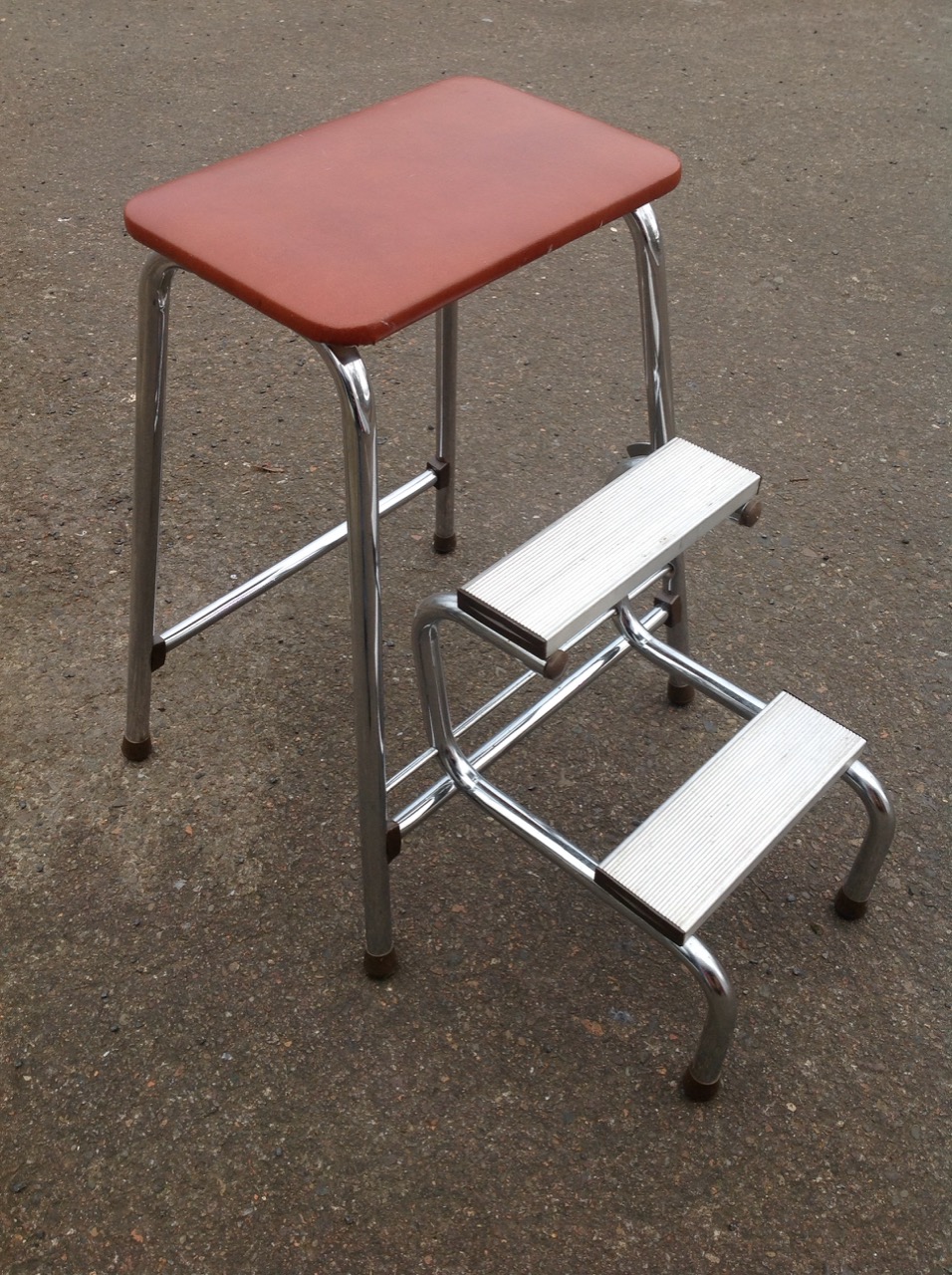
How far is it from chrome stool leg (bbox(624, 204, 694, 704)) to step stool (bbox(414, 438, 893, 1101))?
53mm

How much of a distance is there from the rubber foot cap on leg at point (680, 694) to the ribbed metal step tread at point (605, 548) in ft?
1.52

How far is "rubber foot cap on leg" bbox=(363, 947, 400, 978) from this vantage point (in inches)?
63.3

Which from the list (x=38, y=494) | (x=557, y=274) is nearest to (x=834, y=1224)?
(x=38, y=494)

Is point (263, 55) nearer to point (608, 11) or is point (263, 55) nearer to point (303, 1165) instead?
point (608, 11)

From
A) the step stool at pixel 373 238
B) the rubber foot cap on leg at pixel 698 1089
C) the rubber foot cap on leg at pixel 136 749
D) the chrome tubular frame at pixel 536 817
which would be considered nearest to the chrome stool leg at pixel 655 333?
the step stool at pixel 373 238

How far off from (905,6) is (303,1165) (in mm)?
4043

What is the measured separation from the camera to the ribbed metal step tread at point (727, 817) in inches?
54.4

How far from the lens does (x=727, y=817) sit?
1.47 metres

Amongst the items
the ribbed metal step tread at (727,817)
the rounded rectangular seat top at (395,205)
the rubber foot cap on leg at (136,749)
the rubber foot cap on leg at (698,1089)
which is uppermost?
the rounded rectangular seat top at (395,205)

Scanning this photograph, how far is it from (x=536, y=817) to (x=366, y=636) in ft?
1.31

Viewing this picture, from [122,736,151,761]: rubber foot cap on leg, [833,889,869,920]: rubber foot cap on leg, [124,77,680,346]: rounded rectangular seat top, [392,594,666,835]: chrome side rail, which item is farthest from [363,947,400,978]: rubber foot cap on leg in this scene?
[124,77,680,346]: rounded rectangular seat top

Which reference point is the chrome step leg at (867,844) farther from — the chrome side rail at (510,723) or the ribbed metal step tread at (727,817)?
the chrome side rail at (510,723)

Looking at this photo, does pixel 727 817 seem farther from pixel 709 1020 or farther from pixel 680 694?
pixel 680 694

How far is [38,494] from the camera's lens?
231 cm
